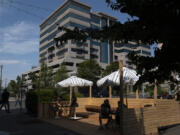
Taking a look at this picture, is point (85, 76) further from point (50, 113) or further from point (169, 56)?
point (169, 56)

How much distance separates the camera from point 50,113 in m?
10.0

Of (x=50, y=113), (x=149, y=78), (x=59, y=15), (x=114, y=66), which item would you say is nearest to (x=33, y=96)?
(x=50, y=113)

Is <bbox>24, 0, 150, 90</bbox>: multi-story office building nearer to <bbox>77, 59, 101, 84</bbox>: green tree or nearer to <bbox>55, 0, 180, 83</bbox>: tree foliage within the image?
<bbox>77, 59, 101, 84</bbox>: green tree

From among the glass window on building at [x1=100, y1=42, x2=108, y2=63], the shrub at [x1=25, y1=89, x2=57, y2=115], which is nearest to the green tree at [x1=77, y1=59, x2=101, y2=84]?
the shrub at [x1=25, y1=89, x2=57, y2=115]

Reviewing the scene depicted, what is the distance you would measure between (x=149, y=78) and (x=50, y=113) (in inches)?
326

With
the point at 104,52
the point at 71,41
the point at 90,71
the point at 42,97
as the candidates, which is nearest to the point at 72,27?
the point at 71,41

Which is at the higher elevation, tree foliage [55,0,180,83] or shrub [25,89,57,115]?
tree foliage [55,0,180,83]

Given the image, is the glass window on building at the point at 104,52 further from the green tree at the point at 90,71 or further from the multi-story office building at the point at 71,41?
the green tree at the point at 90,71

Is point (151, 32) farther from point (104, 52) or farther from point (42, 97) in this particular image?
point (104, 52)

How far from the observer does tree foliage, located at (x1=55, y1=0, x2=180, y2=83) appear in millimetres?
1838

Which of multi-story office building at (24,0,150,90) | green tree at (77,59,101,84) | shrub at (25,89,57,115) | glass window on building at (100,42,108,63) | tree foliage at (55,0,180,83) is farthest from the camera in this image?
glass window on building at (100,42,108,63)

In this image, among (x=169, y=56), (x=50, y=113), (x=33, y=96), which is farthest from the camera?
(x=33, y=96)

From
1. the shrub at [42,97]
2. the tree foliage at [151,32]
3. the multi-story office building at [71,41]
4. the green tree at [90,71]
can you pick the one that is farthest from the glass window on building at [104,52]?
the tree foliage at [151,32]

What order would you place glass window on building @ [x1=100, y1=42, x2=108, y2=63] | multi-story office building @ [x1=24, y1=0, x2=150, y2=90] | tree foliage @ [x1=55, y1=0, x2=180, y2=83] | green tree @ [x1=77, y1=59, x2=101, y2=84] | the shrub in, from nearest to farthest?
tree foliage @ [x1=55, y1=0, x2=180, y2=83] → the shrub → green tree @ [x1=77, y1=59, x2=101, y2=84] → multi-story office building @ [x1=24, y1=0, x2=150, y2=90] → glass window on building @ [x1=100, y1=42, x2=108, y2=63]
